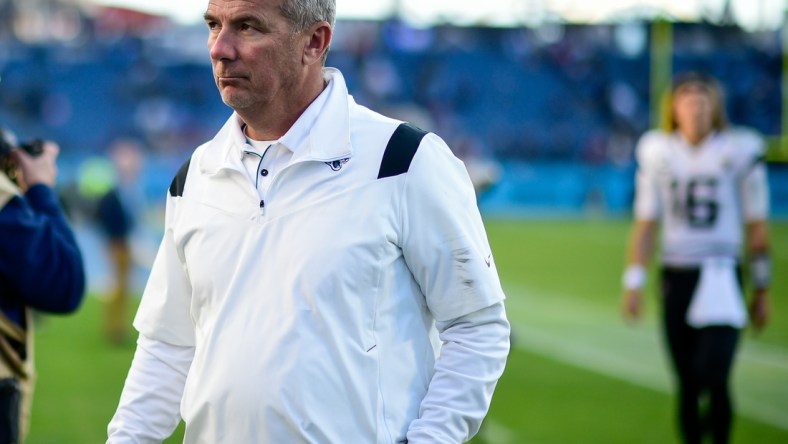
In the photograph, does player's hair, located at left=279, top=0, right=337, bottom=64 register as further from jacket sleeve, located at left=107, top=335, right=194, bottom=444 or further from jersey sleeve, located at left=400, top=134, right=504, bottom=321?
jacket sleeve, located at left=107, top=335, right=194, bottom=444

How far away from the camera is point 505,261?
789 inches

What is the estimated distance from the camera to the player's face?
6.47 meters

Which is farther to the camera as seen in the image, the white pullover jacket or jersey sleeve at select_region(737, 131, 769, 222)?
jersey sleeve at select_region(737, 131, 769, 222)

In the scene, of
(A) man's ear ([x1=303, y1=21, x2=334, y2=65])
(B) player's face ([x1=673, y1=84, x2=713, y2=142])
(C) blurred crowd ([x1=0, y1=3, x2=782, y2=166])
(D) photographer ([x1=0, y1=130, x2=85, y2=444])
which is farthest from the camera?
(C) blurred crowd ([x1=0, y1=3, x2=782, y2=166])

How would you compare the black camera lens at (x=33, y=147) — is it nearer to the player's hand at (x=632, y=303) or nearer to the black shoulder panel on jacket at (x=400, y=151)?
the black shoulder panel on jacket at (x=400, y=151)

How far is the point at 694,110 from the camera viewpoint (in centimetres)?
650

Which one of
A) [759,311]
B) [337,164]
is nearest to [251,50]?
[337,164]

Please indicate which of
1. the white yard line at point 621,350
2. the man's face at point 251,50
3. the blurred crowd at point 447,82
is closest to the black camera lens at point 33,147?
the man's face at point 251,50

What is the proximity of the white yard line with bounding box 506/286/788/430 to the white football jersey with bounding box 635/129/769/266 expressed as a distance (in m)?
2.08

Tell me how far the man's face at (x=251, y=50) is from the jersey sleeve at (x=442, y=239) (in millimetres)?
366

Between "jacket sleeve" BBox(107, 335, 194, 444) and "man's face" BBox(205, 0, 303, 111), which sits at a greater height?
"man's face" BBox(205, 0, 303, 111)

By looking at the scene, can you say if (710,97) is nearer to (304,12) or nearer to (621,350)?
(304,12)

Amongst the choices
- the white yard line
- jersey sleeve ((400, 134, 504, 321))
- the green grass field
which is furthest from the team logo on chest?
the white yard line

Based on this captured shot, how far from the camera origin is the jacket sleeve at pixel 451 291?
98.6 inches
